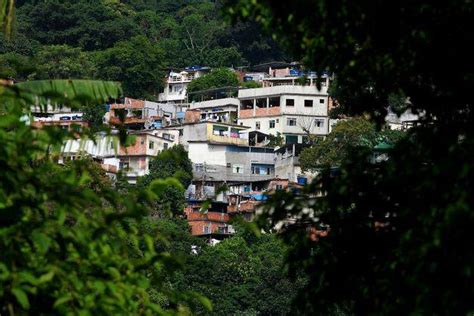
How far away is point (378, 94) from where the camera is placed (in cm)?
927

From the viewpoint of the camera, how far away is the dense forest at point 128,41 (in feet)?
327

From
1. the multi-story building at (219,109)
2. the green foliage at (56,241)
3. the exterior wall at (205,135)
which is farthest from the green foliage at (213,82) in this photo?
the green foliage at (56,241)

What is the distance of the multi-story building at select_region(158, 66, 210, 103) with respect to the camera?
99312 millimetres

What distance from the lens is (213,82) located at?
96.2 metres

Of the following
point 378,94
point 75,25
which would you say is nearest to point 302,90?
point 75,25

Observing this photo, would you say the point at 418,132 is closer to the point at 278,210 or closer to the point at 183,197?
the point at 278,210

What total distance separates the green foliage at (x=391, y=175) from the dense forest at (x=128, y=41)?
285ft

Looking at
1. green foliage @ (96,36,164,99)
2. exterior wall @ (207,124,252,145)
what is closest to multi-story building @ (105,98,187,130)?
exterior wall @ (207,124,252,145)

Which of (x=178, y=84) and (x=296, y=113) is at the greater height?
(x=178, y=84)

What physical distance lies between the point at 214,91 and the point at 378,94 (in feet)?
277

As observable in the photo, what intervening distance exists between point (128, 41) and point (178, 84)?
7998 mm

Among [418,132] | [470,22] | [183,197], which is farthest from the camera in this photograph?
[183,197]

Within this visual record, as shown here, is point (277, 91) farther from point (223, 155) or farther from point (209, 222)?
point (209, 222)

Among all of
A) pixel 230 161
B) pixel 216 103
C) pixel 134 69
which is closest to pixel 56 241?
pixel 230 161
